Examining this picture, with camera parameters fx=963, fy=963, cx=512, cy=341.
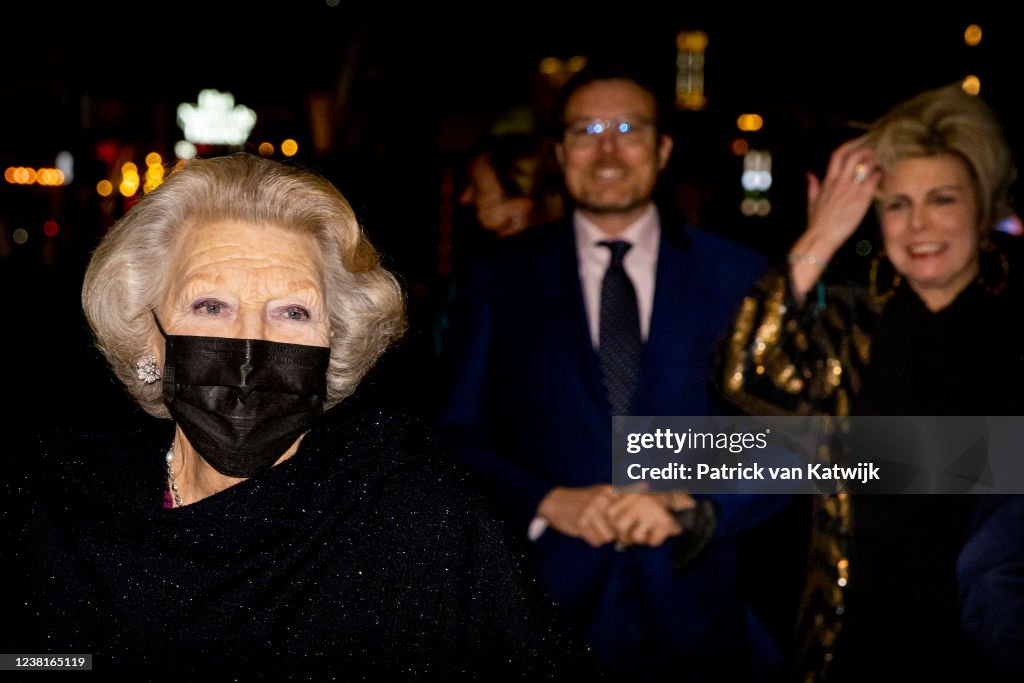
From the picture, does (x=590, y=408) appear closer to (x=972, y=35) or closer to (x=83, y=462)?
(x=83, y=462)

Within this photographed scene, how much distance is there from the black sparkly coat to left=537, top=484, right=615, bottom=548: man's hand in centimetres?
92

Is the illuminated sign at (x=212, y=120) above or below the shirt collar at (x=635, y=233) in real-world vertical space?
above

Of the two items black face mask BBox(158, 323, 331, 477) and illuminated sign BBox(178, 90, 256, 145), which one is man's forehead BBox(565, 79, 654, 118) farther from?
illuminated sign BBox(178, 90, 256, 145)

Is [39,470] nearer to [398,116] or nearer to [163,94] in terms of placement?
[398,116]

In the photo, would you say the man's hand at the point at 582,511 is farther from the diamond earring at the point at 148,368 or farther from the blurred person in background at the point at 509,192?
the blurred person in background at the point at 509,192

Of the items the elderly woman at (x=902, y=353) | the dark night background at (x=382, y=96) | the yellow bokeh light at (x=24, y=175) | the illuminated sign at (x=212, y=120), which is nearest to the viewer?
the elderly woman at (x=902, y=353)

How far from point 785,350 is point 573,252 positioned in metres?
0.71

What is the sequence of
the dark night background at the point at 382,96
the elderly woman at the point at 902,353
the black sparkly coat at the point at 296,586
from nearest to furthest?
1. the black sparkly coat at the point at 296,586
2. the elderly woman at the point at 902,353
3. the dark night background at the point at 382,96

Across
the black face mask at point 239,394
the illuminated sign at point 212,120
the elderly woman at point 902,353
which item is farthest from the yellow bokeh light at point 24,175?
the black face mask at point 239,394

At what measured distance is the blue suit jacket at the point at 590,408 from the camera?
110 inches

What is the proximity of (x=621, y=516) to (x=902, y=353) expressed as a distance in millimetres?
914

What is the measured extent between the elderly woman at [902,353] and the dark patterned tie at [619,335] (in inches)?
10.3

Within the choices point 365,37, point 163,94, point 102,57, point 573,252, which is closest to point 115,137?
point 163,94

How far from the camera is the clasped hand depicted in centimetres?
275
